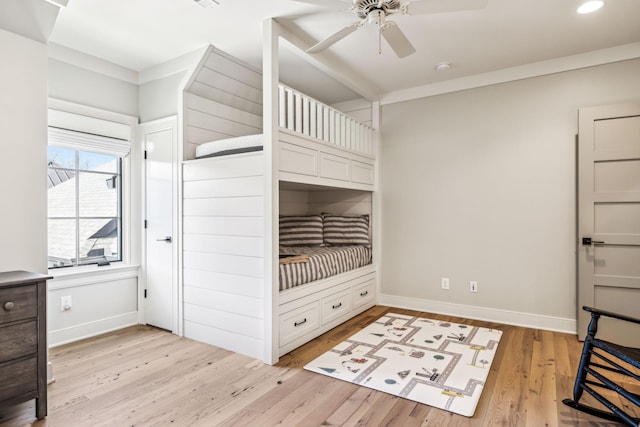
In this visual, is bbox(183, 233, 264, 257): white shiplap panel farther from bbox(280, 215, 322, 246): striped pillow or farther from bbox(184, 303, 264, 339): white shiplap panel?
bbox(280, 215, 322, 246): striped pillow

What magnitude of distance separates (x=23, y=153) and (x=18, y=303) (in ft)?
3.11

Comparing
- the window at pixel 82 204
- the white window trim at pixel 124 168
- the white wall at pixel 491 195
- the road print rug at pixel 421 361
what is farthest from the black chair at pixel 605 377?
the window at pixel 82 204

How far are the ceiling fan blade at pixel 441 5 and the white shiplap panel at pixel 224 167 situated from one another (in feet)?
4.65

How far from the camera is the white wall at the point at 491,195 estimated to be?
3.31 meters

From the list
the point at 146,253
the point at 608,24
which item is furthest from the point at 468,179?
the point at 146,253

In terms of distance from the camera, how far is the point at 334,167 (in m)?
3.48

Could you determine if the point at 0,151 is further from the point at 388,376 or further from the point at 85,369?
the point at 388,376

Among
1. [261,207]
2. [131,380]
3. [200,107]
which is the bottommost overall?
[131,380]

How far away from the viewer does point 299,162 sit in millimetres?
2967

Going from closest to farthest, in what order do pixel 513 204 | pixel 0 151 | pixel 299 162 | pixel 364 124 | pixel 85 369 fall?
pixel 0 151 → pixel 85 369 → pixel 299 162 → pixel 513 204 → pixel 364 124

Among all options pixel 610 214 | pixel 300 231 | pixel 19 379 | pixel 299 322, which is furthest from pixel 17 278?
pixel 610 214

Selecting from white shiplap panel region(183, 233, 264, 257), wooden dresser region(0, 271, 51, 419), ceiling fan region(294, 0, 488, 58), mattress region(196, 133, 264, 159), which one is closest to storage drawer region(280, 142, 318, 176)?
mattress region(196, 133, 264, 159)

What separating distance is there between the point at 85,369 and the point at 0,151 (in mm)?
1570

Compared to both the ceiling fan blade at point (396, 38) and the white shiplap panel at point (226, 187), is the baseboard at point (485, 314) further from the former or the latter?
the ceiling fan blade at point (396, 38)
